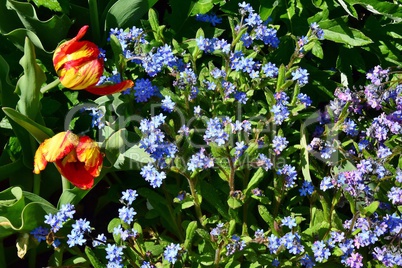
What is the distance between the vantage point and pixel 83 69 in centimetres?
Result: 147

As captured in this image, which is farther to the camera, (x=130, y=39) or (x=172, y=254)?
(x=130, y=39)

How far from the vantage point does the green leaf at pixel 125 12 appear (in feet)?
6.08

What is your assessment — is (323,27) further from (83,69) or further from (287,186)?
(83,69)

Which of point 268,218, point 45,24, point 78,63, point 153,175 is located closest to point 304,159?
point 268,218

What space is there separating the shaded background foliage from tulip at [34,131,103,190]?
19 centimetres

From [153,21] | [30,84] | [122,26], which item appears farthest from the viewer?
[122,26]

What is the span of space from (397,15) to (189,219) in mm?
908

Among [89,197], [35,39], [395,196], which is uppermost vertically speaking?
[35,39]

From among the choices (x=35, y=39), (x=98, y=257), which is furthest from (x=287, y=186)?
(x=35, y=39)

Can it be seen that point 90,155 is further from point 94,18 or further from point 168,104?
point 94,18

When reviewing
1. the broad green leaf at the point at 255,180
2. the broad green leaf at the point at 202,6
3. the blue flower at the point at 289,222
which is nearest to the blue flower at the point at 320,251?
the blue flower at the point at 289,222

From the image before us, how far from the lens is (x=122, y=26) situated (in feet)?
6.22

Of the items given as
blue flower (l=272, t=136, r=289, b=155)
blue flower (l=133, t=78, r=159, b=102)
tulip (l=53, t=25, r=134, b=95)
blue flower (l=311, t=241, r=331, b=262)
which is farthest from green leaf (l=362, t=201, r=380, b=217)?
tulip (l=53, t=25, r=134, b=95)

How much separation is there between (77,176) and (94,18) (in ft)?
1.85
